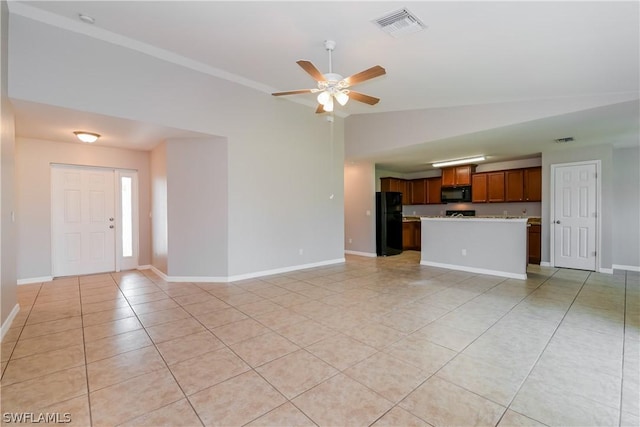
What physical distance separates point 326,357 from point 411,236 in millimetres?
6730

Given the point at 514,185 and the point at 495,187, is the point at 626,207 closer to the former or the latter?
the point at 514,185

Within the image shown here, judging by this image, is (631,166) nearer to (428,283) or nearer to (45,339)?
(428,283)

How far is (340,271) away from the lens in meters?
5.51

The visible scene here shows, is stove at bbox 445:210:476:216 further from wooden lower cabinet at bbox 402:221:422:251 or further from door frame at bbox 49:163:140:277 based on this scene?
door frame at bbox 49:163:140:277

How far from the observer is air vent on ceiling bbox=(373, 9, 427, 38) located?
2.63 metres

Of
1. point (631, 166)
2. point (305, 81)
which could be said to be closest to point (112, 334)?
point (305, 81)

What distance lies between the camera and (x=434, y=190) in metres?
8.25

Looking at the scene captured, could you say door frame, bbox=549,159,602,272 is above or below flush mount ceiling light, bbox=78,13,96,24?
below

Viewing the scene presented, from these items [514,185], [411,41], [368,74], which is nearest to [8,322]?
[368,74]

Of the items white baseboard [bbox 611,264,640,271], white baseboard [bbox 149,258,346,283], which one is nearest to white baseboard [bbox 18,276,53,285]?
white baseboard [bbox 149,258,346,283]

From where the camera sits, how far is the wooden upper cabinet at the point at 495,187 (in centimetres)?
703

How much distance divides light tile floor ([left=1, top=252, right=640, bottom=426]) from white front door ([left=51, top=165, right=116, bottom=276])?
1.02 m

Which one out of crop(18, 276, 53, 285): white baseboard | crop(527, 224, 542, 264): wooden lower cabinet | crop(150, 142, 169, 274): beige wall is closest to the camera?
crop(18, 276, 53, 285): white baseboard

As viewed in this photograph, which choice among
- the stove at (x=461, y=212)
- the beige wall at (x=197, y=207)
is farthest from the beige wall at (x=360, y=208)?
the beige wall at (x=197, y=207)
